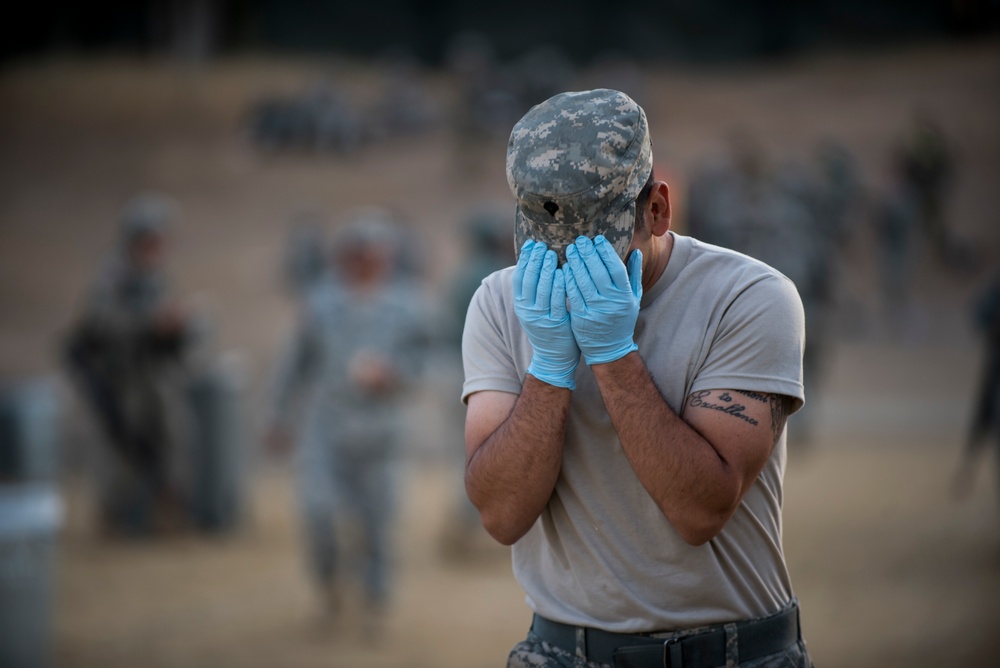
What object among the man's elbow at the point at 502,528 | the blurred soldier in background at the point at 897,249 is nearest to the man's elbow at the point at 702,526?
the man's elbow at the point at 502,528

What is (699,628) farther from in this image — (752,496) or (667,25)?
(667,25)

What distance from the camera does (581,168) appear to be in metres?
1.93

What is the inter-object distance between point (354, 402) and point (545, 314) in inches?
166

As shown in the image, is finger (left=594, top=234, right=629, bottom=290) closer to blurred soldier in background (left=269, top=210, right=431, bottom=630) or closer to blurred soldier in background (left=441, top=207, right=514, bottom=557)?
blurred soldier in background (left=269, top=210, right=431, bottom=630)

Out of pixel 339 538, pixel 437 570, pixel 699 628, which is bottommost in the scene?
→ pixel 437 570

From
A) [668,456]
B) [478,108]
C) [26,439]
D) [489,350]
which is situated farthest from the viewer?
[478,108]

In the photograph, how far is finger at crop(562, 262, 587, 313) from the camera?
6.34 ft

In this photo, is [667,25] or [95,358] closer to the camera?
[95,358]

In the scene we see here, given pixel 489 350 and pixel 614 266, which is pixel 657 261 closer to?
pixel 614 266

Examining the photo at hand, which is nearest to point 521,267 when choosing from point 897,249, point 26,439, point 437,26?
point 26,439

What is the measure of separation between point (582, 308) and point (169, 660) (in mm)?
4693

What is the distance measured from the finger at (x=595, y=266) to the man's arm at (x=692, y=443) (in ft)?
0.43

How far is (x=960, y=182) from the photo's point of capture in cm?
1991

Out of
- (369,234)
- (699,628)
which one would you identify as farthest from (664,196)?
(369,234)
